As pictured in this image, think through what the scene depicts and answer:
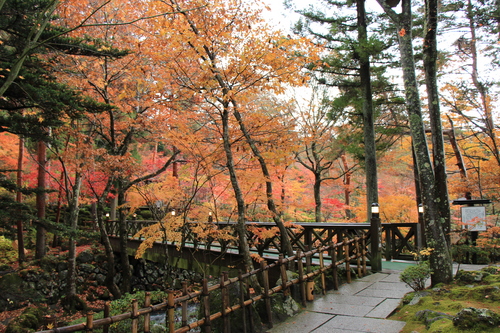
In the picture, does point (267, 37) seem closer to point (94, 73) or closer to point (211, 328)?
point (211, 328)

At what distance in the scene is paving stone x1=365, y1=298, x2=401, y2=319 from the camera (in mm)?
4905

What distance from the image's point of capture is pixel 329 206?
19656 mm

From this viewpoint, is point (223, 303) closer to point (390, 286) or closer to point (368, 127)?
point (390, 286)

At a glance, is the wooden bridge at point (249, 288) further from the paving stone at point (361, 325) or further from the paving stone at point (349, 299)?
the paving stone at point (361, 325)

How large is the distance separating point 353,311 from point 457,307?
1.47 m

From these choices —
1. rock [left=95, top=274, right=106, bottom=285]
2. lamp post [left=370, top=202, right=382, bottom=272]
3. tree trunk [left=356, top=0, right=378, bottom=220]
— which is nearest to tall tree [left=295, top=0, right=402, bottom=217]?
tree trunk [left=356, top=0, right=378, bottom=220]

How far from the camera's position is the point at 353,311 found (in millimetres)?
5156

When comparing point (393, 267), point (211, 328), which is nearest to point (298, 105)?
point (393, 267)

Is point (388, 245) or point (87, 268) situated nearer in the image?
point (388, 245)

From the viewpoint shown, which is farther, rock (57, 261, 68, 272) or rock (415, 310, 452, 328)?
rock (57, 261, 68, 272)

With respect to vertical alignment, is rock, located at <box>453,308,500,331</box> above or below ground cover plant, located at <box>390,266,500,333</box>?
above

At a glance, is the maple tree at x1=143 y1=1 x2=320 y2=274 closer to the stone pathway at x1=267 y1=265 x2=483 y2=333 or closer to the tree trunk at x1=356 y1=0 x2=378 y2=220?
the stone pathway at x1=267 y1=265 x2=483 y2=333

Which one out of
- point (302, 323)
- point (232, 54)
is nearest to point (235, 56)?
point (232, 54)

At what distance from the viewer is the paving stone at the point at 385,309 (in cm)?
491
